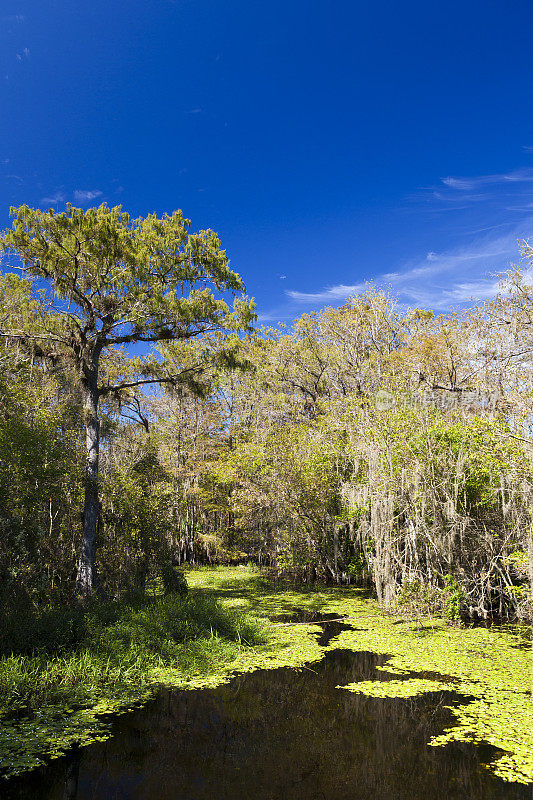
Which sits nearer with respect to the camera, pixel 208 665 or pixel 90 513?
pixel 208 665

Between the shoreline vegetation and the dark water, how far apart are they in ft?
0.97

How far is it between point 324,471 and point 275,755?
493 inches

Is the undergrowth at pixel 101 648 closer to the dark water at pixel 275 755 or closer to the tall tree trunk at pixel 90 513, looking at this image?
the tall tree trunk at pixel 90 513

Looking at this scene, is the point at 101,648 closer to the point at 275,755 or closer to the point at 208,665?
the point at 208,665

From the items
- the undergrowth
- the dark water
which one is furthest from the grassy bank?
the dark water

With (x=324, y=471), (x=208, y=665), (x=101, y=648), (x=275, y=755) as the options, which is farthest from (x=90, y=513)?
(x=324, y=471)

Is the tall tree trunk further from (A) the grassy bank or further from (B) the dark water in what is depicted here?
(B) the dark water

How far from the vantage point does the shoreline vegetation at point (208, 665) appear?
588 centimetres

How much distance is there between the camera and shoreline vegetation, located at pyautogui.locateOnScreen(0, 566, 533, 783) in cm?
588

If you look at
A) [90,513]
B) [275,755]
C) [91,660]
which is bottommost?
[275,755]

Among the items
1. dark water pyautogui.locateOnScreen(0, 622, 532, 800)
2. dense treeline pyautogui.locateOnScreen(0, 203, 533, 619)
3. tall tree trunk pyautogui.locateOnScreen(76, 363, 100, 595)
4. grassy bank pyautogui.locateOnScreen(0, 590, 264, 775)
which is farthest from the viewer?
tall tree trunk pyautogui.locateOnScreen(76, 363, 100, 595)

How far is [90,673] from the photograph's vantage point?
768 centimetres

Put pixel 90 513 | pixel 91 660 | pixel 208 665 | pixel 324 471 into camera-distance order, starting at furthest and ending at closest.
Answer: pixel 324 471, pixel 90 513, pixel 208 665, pixel 91 660

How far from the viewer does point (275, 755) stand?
5.49m
